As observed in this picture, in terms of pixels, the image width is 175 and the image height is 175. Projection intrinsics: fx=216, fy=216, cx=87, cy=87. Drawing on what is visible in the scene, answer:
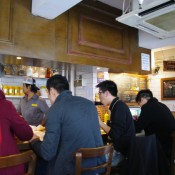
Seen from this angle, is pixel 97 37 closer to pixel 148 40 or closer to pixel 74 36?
pixel 74 36

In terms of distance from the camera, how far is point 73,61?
2.31 m

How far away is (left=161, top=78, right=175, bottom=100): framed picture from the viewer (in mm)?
6559

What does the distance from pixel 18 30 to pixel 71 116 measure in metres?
0.94

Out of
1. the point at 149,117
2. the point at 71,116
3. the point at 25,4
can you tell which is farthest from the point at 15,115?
the point at 149,117

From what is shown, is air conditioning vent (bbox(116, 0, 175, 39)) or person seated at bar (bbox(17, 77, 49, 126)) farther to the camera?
person seated at bar (bbox(17, 77, 49, 126))

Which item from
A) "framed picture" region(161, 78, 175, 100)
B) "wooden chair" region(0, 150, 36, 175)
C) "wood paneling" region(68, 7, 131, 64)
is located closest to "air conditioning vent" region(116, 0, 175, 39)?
"wood paneling" region(68, 7, 131, 64)

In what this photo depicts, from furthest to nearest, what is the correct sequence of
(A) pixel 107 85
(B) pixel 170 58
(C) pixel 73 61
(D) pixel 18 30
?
(B) pixel 170 58, (A) pixel 107 85, (C) pixel 73 61, (D) pixel 18 30

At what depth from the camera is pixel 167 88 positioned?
668cm

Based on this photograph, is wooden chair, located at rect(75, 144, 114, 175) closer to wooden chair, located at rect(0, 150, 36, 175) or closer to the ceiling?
wooden chair, located at rect(0, 150, 36, 175)

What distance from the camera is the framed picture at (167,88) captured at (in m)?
6.56

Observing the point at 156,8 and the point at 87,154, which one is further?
the point at 156,8

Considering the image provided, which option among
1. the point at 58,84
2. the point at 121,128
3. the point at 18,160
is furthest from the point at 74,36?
the point at 18,160

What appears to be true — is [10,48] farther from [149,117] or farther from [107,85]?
[149,117]

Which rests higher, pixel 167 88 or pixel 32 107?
pixel 167 88
